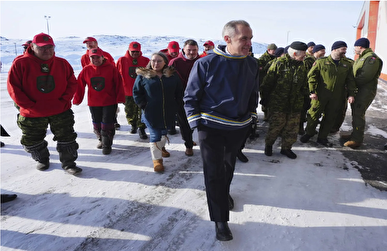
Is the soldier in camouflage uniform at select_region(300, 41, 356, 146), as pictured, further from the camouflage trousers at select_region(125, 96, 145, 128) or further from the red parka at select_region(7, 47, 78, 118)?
the red parka at select_region(7, 47, 78, 118)

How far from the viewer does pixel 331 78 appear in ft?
14.9

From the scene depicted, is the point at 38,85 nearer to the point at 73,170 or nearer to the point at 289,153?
the point at 73,170

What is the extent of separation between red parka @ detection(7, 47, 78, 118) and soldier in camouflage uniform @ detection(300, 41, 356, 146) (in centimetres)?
430

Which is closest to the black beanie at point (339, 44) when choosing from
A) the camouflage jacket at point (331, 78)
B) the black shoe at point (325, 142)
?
the camouflage jacket at point (331, 78)

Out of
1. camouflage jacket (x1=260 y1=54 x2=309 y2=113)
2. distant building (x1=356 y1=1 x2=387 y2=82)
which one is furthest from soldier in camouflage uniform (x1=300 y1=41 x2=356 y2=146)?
distant building (x1=356 y1=1 x2=387 y2=82)

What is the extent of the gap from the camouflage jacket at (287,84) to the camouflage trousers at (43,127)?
3.26 meters

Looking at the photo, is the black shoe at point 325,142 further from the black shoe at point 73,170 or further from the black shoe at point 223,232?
the black shoe at point 73,170

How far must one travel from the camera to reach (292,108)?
159 inches

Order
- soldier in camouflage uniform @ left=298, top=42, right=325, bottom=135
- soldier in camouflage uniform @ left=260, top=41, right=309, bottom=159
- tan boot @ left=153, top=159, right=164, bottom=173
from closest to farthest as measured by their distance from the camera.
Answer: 1. tan boot @ left=153, top=159, right=164, bottom=173
2. soldier in camouflage uniform @ left=260, top=41, right=309, bottom=159
3. soldier in camouflage uniform @ left=298, top=42, right=325, bottom=135

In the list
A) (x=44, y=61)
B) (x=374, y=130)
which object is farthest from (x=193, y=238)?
(x=374, y=130)

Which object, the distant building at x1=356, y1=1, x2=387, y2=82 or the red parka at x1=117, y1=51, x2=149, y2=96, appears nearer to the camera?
the red parka at x1=117, y1=51, x2=149, y2=96

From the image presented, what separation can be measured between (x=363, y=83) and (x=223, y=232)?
14.0ft

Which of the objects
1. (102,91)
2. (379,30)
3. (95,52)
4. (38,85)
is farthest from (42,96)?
(379,30)

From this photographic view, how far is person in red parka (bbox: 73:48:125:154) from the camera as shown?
4.30 m
